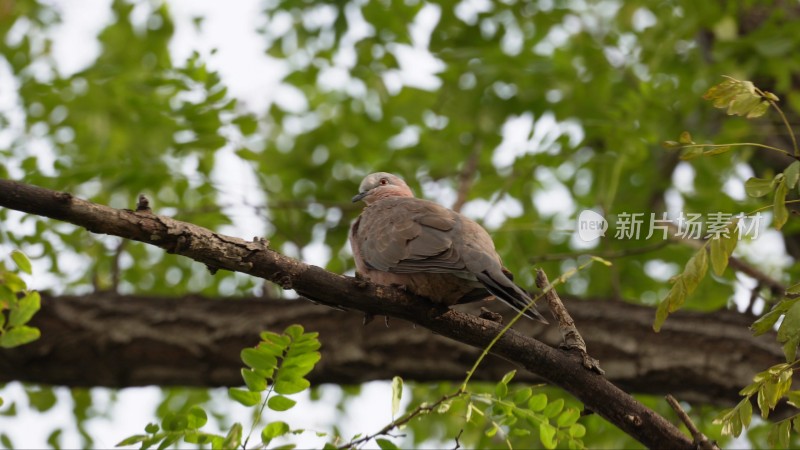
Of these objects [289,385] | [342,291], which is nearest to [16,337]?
[289,385]

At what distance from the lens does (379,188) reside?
5.34 meters

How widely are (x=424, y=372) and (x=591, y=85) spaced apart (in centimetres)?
243

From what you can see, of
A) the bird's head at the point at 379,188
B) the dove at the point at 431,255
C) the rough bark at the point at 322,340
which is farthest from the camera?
the bird's head at the point at 379,188

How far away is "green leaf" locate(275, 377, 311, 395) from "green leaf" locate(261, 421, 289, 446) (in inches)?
8.5

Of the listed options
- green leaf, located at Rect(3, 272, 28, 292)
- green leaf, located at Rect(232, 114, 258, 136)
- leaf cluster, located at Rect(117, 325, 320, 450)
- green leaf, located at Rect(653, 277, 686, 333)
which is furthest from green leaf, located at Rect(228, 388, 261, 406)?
green leaf, located at Rect(232, 114, 258, 136)

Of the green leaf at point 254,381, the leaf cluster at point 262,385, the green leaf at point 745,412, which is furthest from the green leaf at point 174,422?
the green leaf at point 745,412

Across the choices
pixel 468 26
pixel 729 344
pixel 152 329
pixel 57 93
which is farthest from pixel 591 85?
pixel 57 93

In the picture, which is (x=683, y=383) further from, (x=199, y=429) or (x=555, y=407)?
(x=199, y=429)

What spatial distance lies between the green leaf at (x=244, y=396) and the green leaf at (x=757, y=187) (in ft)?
5.50

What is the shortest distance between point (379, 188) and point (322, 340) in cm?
97

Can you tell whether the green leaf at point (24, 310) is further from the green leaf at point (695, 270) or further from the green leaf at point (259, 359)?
the green leaf at point (695, 270)

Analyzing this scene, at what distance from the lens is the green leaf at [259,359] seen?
9.25 feet

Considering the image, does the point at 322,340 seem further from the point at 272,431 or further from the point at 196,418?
the point at 272,431

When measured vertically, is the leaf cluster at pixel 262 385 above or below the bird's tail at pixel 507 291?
above
